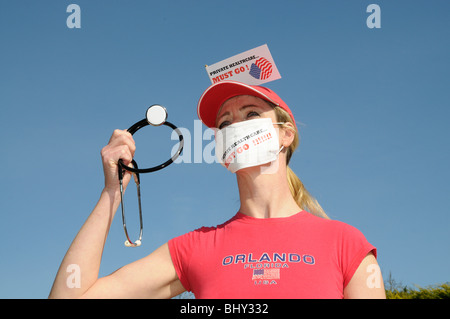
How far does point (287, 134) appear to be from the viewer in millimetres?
5297

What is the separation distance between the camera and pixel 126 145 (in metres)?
4.37

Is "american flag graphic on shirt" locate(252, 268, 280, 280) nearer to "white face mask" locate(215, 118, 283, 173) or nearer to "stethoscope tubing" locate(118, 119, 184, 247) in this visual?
"stethoscope tubing" locate(118, 119, 184, 247)

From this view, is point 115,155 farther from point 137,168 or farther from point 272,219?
point 272,219

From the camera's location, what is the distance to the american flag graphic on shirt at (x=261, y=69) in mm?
5574

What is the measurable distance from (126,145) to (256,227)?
1.41 m

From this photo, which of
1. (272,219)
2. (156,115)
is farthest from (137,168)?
(272,219)

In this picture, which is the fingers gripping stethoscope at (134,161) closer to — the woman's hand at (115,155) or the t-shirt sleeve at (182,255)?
the woman's hand at (115,155)

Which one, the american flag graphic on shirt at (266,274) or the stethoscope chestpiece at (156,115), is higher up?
the stethoscope chestpiece at (156,115)

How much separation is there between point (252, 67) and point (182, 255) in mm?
2382

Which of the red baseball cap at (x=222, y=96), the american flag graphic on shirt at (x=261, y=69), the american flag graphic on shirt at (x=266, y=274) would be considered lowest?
the american flag graphic on shirt at (x=266, y=274)

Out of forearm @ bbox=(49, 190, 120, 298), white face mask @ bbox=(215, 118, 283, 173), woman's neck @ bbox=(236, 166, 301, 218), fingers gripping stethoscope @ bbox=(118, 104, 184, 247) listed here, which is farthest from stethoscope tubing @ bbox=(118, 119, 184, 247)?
woman's neck @ bbox=(236, 166, 301, 218)

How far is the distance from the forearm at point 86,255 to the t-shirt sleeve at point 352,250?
→ 2.08m

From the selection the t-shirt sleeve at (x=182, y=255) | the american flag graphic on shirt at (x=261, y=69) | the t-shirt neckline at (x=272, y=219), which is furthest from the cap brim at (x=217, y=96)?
the t-shirt sleeve at (x=182, y=255)
